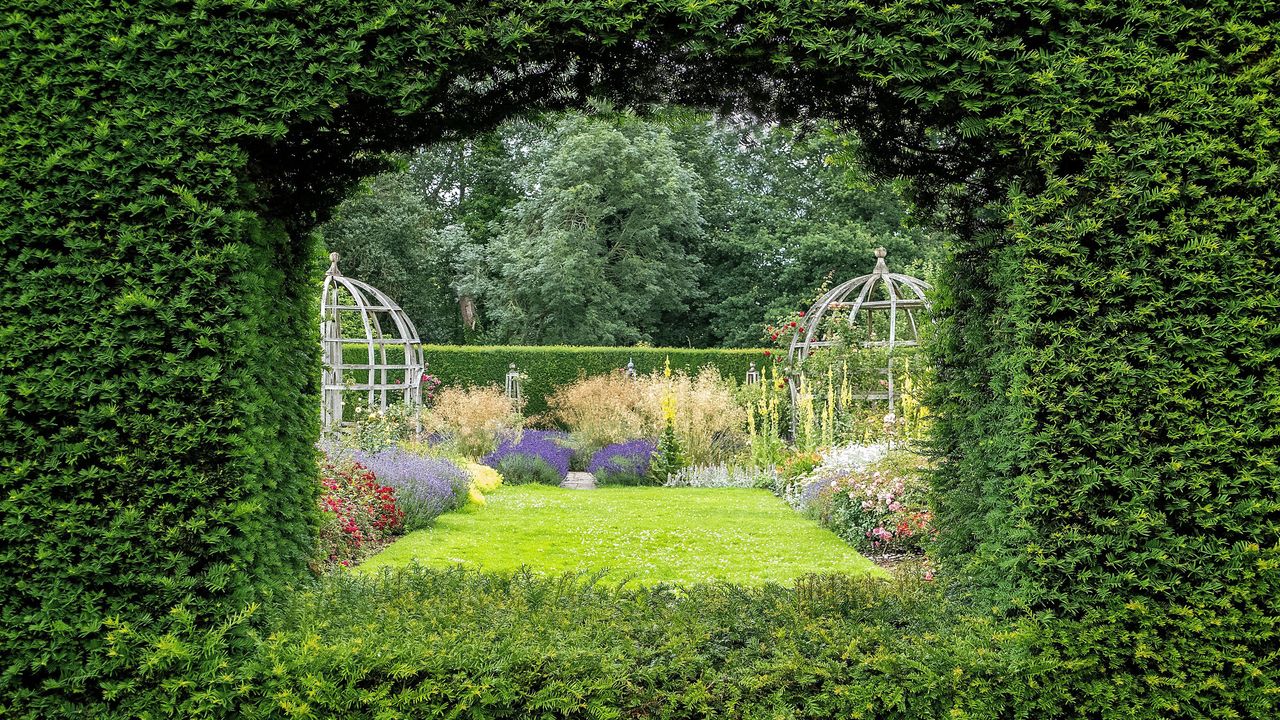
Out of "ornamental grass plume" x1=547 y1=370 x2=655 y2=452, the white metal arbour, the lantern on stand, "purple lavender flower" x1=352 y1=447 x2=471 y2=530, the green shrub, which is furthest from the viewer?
the lantern on stand

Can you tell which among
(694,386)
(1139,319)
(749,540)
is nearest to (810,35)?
(1139,319)

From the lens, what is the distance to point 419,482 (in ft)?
24.4

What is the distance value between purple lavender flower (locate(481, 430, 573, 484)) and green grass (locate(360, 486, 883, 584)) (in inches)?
50.5

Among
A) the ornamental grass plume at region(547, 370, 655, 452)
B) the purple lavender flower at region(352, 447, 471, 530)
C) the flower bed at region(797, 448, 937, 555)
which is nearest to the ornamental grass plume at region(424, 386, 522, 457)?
the ornamental grass plume at region(547, 370, 655, 452)

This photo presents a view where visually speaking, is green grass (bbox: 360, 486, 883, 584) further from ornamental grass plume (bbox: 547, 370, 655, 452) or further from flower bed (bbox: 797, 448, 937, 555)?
→ ornamental grass plume (bbox: 547, 370, 655, 452)

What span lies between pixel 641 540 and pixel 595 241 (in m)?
15.1

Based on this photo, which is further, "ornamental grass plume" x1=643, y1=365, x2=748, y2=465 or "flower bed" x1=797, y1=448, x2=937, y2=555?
"ornamental grass plume" x1=643, y1=365, x2=748, y2=465

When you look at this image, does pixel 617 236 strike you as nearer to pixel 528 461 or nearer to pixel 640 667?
pixel 528 461

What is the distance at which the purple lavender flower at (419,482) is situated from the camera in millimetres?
7223

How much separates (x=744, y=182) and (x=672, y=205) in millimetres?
4154

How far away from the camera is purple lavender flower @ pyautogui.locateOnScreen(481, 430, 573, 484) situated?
10445mm

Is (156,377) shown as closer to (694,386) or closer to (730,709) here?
(730,709)

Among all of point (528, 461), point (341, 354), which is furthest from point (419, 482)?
point (341, 354)

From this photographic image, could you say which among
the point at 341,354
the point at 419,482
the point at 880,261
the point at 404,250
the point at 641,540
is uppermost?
the point at 404,250
